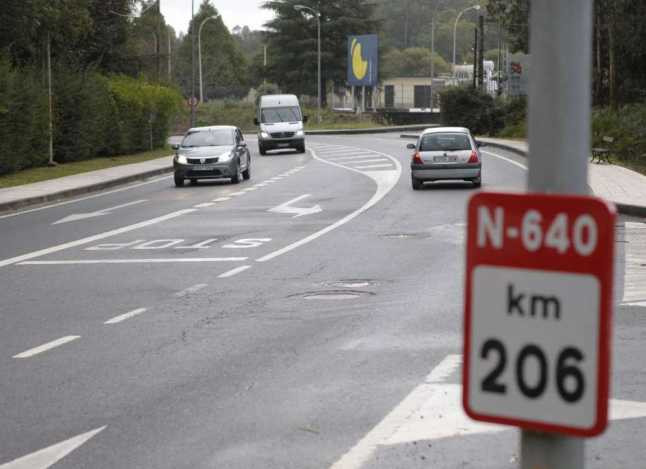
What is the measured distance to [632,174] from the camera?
34.6 metres

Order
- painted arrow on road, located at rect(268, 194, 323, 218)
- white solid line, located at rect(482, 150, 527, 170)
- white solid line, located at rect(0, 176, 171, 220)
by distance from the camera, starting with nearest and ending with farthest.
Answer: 1. painted arrow on road, located at rect(268, 194, 323, 218)
2. white solid line, located at rect(0, 176, 171, 220)
3. white solid line, located at rect(482, 150, 527, 170)

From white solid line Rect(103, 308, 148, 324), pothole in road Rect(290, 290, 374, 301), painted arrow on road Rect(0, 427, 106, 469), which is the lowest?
pothole in road Rect(290, 290, 374, 301)

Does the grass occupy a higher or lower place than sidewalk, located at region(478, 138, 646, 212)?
lower

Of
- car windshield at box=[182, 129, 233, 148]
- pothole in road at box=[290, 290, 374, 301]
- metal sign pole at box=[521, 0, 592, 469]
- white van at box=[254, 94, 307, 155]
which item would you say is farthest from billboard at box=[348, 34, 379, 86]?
metal sign pole at box=[521, 0, 592, 469]

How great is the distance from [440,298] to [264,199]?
1575cm

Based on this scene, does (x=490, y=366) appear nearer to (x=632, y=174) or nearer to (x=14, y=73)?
(x=632, y=174)

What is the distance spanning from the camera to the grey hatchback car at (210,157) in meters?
34.6

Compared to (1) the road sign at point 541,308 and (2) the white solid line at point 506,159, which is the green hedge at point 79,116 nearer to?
(2) the white solid line at point 506,159

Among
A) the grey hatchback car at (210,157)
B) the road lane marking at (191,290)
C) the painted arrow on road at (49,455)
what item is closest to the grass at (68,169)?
the grey hatchback car at (210,157)

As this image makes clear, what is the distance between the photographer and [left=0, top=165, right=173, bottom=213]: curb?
92.6ft

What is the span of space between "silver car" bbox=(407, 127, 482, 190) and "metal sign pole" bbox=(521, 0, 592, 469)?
27.2m

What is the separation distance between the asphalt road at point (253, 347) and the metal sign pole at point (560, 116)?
3675mm

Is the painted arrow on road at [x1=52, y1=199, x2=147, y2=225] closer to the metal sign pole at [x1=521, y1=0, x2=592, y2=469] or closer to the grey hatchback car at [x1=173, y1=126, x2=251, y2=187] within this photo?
the grey hatchback car at [x1=173, y1=126, x2=251, y2=187]

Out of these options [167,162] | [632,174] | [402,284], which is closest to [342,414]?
[402,284]
